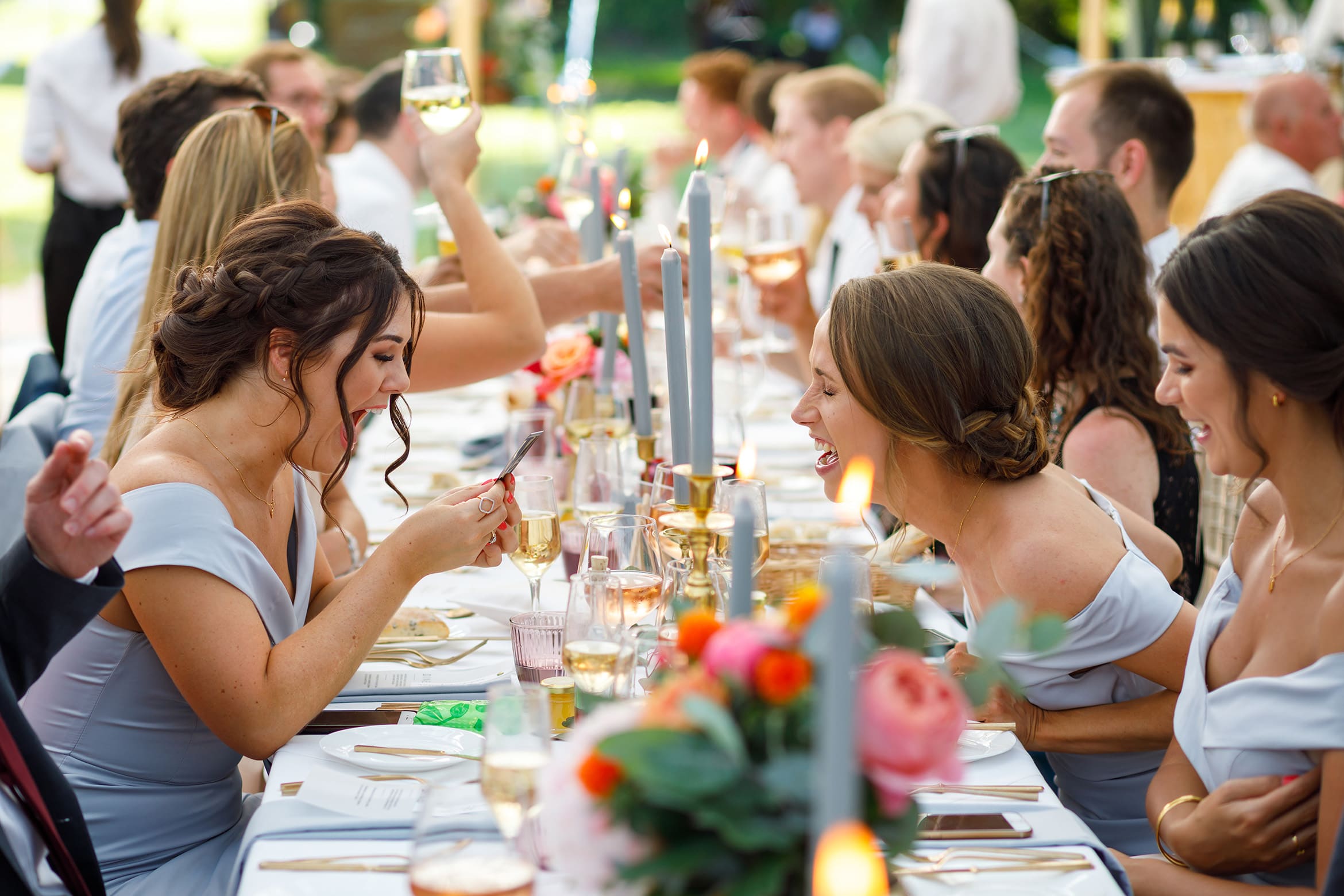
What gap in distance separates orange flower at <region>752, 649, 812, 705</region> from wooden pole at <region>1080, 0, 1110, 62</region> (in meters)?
9.48

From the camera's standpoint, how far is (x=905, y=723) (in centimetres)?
74

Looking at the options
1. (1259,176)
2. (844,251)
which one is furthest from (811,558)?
(1259,176)

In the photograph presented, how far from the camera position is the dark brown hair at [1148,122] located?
3312mm

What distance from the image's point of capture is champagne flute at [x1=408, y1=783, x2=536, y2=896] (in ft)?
2.98

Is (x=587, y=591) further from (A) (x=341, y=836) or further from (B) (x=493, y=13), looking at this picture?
(B) (x=493, y=13)

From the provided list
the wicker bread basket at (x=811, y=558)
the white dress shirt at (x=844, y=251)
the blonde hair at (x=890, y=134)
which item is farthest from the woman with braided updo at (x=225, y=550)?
the blonde hair at (x=890, y=134)

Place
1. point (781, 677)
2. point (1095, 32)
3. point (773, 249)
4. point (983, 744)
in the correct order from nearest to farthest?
point (781, 677) → point (983, 744) → point (773, 249) → point (1095, 32)

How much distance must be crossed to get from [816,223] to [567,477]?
3.40m

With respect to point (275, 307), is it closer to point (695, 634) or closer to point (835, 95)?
point (695, 634)

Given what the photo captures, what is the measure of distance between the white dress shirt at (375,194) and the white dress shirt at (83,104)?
0.68 metres

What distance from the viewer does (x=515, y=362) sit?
2.44 m

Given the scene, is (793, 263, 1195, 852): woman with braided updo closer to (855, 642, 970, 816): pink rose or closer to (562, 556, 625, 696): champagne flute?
(562, 556, 625, 696): champagne flute

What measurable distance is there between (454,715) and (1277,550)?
1007 millimetres

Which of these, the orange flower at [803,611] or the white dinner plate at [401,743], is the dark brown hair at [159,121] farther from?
the orange flower at [803,611]
